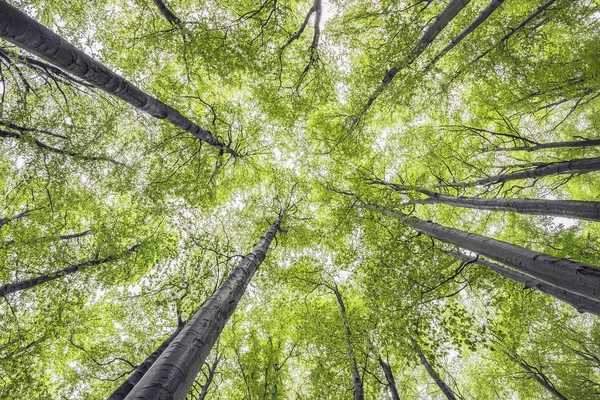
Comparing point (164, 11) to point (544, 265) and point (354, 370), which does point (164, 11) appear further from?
point (354, 370)

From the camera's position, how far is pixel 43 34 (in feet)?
9.18

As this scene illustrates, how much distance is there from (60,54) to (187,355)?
3729mm

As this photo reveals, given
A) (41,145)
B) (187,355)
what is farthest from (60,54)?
(41,145)

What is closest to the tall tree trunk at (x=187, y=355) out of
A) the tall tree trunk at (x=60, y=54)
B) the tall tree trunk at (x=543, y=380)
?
the tall tree trunk at (x=60, y=54)

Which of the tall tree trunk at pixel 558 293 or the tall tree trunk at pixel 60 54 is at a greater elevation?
the tall tree trunk at pixel 558 293

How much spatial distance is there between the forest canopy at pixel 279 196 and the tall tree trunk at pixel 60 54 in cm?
5

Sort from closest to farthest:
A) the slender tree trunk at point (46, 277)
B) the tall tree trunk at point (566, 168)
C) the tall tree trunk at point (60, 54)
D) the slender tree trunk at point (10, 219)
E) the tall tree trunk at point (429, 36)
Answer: the tall tree trunk at point (60, 54) < the tall tree trunk at point (566, 168) < the tall tree trunk at point (429, 36) < the slender tree trunk at point (46, 277) < the slender tree trunk at point (10, 219)

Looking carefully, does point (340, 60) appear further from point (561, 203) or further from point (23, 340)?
point (23, 340)

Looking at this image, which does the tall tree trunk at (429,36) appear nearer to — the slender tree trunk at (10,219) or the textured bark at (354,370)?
the textured bark at (354,370)

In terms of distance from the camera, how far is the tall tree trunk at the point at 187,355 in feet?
5.33

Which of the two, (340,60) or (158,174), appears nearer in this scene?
(158,174)

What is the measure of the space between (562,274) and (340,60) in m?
7.91

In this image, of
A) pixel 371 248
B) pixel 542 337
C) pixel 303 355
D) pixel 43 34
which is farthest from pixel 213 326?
pixel 542 337

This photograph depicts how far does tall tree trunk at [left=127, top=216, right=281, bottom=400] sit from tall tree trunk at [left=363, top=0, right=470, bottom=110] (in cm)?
603
